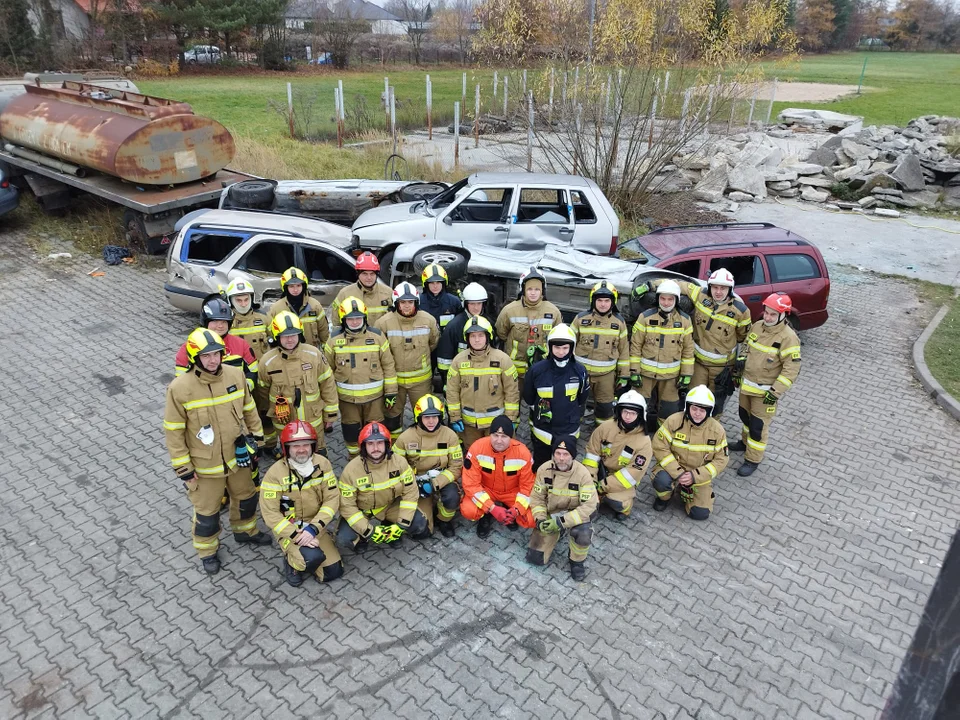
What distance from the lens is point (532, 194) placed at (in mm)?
8844

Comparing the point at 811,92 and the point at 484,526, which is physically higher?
the point at 811,92

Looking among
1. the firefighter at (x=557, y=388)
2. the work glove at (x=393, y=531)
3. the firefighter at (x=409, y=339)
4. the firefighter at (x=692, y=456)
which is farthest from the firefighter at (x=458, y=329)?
the firefighter at (x=692, y=456)

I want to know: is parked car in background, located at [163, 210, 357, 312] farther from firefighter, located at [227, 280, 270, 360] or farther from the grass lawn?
the grass lawn

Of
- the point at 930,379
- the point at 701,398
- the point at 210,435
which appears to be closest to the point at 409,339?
the point at 210,435

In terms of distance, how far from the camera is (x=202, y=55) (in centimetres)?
3953

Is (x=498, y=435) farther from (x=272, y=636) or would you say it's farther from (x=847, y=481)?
(x=847, y=481)

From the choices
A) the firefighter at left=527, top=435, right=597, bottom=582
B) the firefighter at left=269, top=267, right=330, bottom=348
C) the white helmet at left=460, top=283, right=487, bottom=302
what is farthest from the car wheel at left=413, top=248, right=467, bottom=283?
the firefighter at left=527, top=435, right=597, bottom=582

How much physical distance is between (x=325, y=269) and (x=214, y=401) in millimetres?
4236

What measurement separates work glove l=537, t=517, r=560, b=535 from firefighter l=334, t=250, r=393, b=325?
9.16 ft

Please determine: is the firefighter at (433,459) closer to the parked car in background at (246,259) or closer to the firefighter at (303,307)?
the firefighter at (303,307)

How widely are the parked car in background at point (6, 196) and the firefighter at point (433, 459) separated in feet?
36.7

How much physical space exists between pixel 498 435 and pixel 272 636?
217 cm

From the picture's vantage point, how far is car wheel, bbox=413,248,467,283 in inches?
306

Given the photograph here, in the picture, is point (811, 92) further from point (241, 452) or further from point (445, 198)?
point (241, 452)
